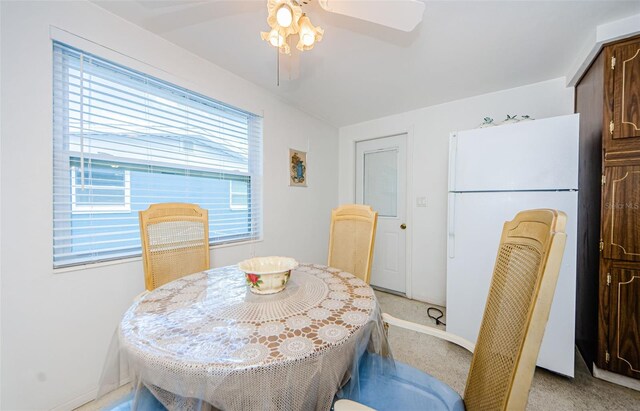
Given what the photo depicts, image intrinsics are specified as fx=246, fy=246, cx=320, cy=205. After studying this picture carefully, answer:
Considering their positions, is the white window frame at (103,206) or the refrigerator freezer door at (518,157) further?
the refrigerator freezer door at (518,157)

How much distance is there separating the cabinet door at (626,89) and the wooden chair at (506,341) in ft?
4.99

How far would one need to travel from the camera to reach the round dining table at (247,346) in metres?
0.62

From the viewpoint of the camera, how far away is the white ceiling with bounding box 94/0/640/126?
4.82 feet

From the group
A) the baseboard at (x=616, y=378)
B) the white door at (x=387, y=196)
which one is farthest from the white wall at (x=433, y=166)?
the baseboard at (x=616, y=378)

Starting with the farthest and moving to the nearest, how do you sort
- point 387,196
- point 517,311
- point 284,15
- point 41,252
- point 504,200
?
1. point 387,196
2. point 504,200
3. point 41,252
4. point 284,15
5. point 517,311

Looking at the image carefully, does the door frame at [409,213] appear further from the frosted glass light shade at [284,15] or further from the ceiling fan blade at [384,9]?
the frosted glass light shade at [284,15]

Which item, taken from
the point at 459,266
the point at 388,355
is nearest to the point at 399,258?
the point at 459,266

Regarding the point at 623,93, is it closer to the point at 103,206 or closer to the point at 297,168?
the point at 297,168

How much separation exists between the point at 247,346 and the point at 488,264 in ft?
6.00

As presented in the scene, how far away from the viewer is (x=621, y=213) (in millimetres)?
1548

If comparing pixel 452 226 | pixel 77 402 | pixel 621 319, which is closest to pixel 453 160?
pixel 452 226

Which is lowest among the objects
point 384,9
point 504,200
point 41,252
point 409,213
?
point 41,252

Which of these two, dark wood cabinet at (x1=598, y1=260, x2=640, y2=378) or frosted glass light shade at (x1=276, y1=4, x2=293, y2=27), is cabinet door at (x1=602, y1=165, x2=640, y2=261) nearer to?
dark wood cabinet at (x1=598, y1=260, x2=640, y2=378)

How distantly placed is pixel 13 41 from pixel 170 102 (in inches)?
30.1
